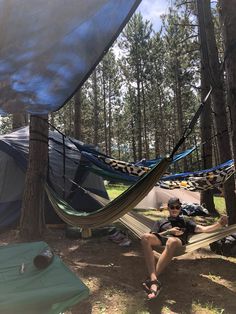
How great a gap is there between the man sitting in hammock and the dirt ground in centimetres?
13

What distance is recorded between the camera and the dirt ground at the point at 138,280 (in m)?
2.55

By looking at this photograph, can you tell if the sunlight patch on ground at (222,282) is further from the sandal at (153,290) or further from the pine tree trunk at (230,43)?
the pine tree trunk at (230,43)

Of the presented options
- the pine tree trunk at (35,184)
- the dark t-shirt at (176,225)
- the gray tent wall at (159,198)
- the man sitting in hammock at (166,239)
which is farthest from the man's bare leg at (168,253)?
the gray tent wall at (159,198)

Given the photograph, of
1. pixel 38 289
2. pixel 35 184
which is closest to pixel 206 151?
pixel 35 184

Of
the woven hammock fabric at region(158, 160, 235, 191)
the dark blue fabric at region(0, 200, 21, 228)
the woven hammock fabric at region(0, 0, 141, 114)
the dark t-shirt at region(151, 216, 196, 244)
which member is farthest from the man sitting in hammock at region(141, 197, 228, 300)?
the dark blue fabric at region(0, 200, 21, 228)

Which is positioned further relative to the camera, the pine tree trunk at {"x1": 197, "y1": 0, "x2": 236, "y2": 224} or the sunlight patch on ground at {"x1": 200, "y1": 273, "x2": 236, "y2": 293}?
the pine tree trunk at {"x1": 197, "y1": 0, "x2": 236, "y2": 224}

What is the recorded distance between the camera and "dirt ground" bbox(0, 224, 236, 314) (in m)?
2.55

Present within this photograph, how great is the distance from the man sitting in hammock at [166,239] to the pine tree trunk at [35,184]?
4.94 ft

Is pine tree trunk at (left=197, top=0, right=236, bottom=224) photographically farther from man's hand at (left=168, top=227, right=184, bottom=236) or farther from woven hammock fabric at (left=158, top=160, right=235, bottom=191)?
man's hand at (left=168, top=227, right=184, bottom=236)

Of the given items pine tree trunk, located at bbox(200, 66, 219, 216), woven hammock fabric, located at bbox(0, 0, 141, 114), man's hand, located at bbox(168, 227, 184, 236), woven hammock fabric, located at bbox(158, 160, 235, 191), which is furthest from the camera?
pine tree trunk, located at bbox(200, 66, 219, 216)

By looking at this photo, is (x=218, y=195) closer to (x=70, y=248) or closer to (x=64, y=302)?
(x=70, y=248)

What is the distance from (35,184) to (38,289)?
2711 millimetres

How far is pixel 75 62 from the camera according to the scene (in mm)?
2008

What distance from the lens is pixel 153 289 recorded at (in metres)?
2.58
